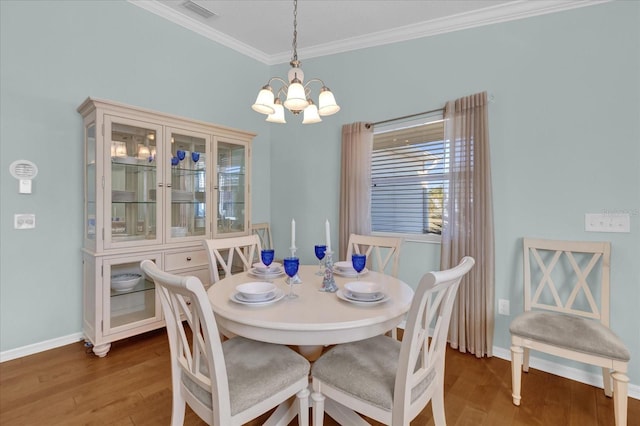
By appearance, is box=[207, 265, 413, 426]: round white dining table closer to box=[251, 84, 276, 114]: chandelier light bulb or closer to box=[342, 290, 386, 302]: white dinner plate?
box=[342, 290, 386, 302]: white dinner plate

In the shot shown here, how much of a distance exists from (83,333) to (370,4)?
3563 mm

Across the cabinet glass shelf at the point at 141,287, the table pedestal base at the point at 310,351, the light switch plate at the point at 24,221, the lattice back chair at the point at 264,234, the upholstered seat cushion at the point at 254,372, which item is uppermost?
the light switch plate at the point at 24,221

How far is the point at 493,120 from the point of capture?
2414mm

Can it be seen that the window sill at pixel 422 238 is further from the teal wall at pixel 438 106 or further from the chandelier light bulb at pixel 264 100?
the chandelier light bulb at pixel 264 100

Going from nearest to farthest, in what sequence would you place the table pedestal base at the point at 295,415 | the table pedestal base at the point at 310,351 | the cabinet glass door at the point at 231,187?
the table pedestal base at the point at 295,415, the table pedestal base at the point at 310,351, the cabinet glass door at the point at 231,187

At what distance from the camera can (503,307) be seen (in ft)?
7.85

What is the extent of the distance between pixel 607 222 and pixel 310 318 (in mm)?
2132

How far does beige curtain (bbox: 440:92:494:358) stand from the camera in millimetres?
2363

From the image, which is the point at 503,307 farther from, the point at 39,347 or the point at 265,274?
the point at 39,347

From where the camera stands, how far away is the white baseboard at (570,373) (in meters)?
1.97

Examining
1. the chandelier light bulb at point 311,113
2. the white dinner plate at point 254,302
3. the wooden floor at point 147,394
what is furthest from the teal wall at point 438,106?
the white dinner plate at point 254,302

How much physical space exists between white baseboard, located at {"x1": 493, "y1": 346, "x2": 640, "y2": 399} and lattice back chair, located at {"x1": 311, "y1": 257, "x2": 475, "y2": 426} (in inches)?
52.5

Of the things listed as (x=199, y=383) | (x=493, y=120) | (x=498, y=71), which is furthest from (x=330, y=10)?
(x=199, y=383)

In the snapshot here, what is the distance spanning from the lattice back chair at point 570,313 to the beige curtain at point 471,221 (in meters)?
0.28
